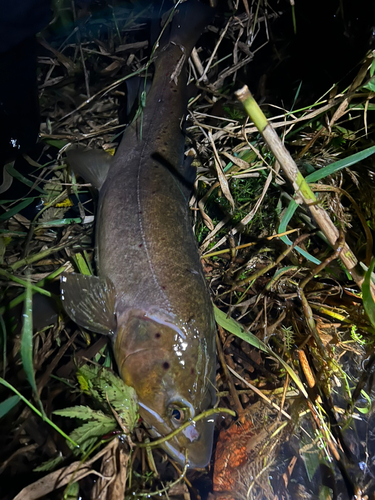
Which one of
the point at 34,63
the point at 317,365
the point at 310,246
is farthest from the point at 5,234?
the point at 317,365

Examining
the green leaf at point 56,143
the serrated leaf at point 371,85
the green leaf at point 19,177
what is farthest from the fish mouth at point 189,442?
the serrated leaf at point 371,85

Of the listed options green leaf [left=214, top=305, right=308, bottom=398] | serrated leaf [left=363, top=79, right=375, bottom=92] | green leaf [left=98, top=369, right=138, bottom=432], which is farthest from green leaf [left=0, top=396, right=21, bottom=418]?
serrated leaf [left=363, top=79, right=375, bottom=92]

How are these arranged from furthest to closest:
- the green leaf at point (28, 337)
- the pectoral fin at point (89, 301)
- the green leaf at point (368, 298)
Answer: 1. the pectoral fin at point (89, 301)
2. the green leaf at point (368, 298)
3. the green leaf at point (28, 337)

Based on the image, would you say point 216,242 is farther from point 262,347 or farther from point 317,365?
point 317,365

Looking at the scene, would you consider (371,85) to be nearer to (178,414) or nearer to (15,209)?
(178,414)

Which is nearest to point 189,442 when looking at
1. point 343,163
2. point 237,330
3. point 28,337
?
point 237,330

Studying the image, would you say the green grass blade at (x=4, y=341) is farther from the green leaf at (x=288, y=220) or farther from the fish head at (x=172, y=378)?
the green leaf at (x=288, y=220)

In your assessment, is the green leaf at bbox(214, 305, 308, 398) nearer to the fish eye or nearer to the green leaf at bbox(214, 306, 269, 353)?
the green leaf at bbox(214, 306, 269, 353)
